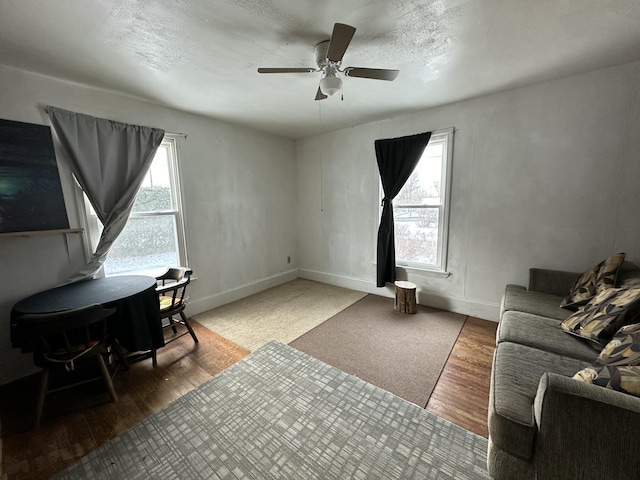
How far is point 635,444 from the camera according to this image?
0.93 meters

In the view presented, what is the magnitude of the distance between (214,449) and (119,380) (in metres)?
1.20

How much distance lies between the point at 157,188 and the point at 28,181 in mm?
982

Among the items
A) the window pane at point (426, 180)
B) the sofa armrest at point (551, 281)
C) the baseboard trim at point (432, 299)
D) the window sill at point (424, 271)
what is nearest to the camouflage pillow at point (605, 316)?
the sofa armrest at point (551, 281)

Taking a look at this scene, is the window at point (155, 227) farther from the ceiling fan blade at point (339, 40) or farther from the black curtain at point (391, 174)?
the black curtain at point (391, 174)

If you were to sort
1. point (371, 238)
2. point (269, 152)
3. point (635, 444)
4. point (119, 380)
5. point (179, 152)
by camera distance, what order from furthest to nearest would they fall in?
point (269, 152)
point (371, 238)
point (179, 152)
point (119, 380)
point (635, 444)

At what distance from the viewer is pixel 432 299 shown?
332 centimetres

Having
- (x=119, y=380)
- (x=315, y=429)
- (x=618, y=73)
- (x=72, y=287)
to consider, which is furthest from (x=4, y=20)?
(x=618, y=73)

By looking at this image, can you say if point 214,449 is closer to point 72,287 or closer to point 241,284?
point 72,287

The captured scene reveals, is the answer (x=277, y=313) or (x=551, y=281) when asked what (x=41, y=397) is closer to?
(x=277, y=313)

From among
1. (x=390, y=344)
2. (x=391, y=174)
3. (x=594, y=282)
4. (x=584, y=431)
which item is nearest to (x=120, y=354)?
(x=390, y=344)

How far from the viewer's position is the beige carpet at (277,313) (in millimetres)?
2695

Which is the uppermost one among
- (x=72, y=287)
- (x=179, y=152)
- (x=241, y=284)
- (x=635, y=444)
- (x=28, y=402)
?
(x=179, y=152)

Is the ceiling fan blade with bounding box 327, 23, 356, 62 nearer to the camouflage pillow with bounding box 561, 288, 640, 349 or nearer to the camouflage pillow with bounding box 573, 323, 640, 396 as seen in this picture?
the camouflage pillow with bounding box 573, 323, 640, 396

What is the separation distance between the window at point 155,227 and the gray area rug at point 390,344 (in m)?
1.87
